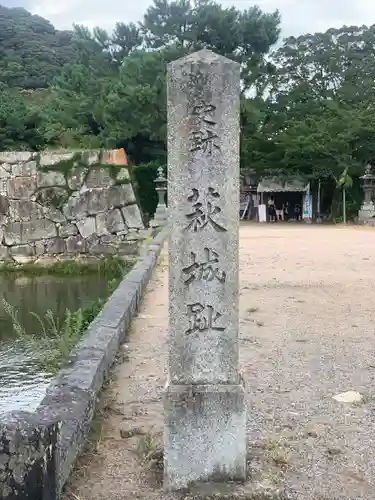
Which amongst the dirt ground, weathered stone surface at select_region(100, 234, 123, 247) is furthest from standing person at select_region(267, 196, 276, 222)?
the dirt ground

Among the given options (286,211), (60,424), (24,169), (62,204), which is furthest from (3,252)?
(60,424)

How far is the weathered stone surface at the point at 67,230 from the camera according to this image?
18125 mm

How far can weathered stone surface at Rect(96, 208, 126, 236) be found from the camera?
18141 millimetres

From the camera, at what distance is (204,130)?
2.92 m

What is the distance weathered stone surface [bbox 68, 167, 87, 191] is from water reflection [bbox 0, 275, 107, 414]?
3.39 m

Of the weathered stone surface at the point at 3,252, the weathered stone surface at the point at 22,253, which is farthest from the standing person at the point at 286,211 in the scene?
the weathered stone surface at the point at 3,252

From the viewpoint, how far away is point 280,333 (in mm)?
6348

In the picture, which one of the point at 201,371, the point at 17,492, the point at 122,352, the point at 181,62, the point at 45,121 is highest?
the point at 45,121

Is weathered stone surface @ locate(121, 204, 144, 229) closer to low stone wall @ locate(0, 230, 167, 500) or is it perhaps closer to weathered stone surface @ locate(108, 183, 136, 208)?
weathered stone surface @ locate(108, 183, 136, 208)

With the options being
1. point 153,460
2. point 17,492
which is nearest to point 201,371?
point 153,460

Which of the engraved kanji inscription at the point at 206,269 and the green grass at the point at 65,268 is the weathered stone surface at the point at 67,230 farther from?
the engraved kanji inscription at the point at 206,269

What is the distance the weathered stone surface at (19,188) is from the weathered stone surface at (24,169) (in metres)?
0.12

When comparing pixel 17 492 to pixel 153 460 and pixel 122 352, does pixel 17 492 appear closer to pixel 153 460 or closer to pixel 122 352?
pixel 153 460

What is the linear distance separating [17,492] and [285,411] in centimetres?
216
